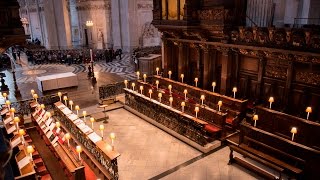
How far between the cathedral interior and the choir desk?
7 centimetres

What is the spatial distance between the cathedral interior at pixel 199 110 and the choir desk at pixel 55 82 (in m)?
0.07

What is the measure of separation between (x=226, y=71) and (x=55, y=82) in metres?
12.2

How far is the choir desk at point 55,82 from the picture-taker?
18469mm

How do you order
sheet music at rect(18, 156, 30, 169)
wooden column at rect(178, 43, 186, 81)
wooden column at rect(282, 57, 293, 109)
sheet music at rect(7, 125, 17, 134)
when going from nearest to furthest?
sheet music at rect(18, 156, 30, 169)
sheet music at rect(7, 125, 17, 134)
wooden column at rect(282, 57, 293, 109)
wooden column at rect(178, 43, 186, 81)

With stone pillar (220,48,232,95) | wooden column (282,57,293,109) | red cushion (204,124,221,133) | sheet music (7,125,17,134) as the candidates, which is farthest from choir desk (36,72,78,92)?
wooden column (282,57,293,109)

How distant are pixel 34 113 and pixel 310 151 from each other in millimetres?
11014

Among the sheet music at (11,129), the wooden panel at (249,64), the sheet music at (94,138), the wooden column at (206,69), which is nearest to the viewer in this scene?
the sheet music at (94,138)

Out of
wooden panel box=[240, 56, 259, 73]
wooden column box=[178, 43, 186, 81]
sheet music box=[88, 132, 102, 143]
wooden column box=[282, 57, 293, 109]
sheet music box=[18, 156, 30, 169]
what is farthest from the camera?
wooden column box=[178, 43, 186, 81]

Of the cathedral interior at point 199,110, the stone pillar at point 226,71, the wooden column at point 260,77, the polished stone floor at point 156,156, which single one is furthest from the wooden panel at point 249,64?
the polished stone floor at point 156,156

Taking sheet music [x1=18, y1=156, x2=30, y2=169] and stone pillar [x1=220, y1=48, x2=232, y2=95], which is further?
stone pillar [x1=220, y1=48, x2=232, y2=95]

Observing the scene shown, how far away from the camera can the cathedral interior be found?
8461mm

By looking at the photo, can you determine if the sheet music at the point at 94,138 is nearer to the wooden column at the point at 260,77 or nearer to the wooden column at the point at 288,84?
the wooden column at the point at 260,77

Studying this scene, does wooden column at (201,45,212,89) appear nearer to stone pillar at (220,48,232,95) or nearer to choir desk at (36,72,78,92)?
stone pillar at (220,48,232,95)

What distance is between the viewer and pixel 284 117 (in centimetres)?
Answer: 991
